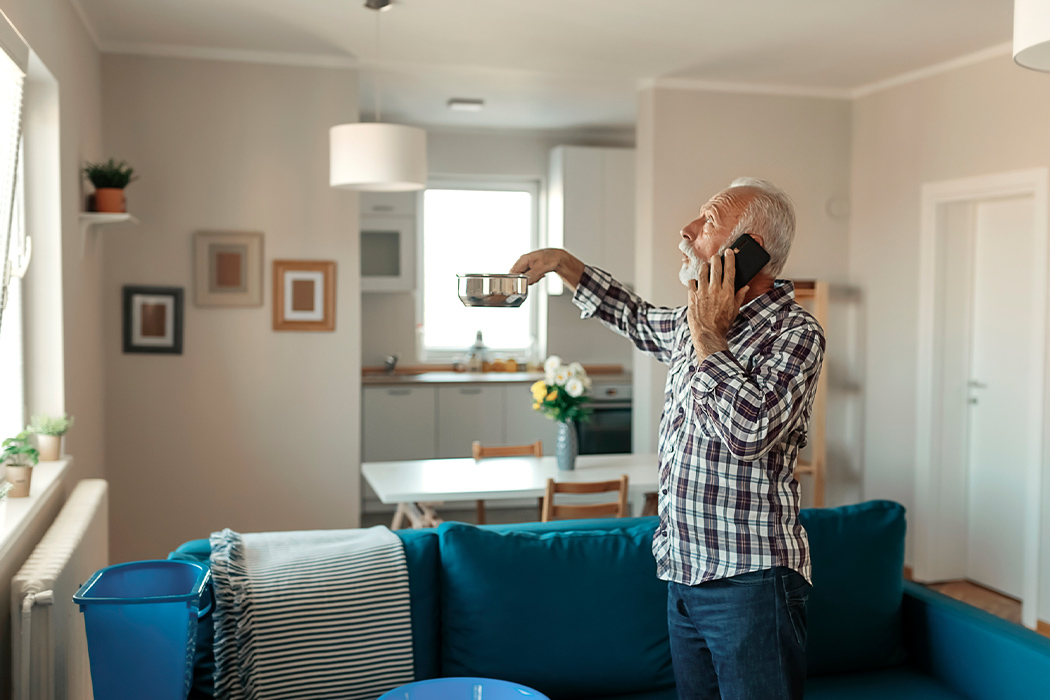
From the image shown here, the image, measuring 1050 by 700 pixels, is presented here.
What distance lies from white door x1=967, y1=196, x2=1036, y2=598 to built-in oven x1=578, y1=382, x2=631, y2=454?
2176 mm

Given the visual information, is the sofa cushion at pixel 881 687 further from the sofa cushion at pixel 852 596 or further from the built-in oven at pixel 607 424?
the built-in oven at pixel 607 424

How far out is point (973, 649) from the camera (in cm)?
229

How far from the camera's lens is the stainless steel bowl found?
1.74 metres

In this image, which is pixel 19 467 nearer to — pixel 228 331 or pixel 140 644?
pixel 140 644

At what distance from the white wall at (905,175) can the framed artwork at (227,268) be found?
11.1 ft

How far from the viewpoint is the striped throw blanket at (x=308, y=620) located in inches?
77.0

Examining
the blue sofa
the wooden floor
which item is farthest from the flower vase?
the wooden floor

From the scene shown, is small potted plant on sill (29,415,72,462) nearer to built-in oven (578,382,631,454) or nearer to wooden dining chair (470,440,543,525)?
wooden dining chair (470,440,543,525)

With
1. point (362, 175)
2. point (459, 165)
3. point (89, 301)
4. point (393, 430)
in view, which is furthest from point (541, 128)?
point (89, 301)

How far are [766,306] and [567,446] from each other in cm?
237

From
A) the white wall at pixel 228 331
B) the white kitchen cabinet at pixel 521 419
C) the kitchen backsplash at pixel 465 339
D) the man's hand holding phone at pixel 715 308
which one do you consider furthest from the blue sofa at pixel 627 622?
the kitchen backsplash at pixel 465 339

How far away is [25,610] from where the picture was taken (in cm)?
195

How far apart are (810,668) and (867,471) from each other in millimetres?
3026

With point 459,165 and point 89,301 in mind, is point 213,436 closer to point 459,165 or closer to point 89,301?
point 89,301
